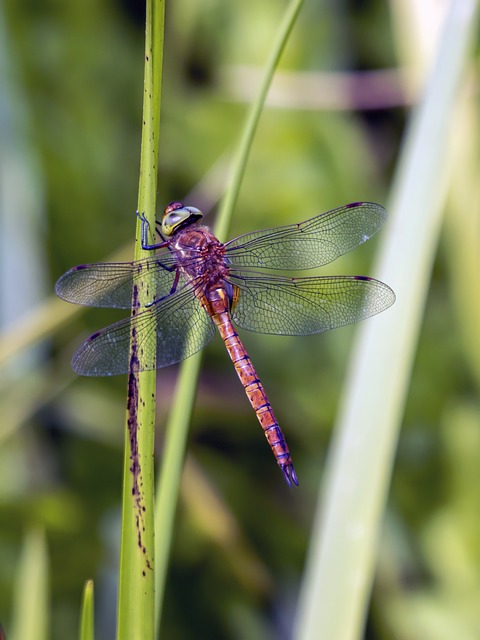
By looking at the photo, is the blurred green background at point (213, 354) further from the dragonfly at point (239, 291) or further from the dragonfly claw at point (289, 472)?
the dragonfly claw at point (289, 472)

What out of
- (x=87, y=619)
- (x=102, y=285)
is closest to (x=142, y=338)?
(x=102, y=285)

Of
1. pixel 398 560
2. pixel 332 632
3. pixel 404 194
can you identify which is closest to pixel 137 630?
pixel 332 632

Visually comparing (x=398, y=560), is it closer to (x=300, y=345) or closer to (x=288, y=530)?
(x=288, y=530)

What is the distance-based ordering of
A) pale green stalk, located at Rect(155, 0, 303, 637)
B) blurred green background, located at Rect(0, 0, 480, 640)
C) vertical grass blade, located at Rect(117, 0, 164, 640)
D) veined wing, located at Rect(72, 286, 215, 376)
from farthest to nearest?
1. blurred green background, located at Rect(0, 0, 480, 640)
2. veined wing, located at Rect(72, 286, 215, 376)
3. pale green stalk, located at Rect(155, 0, 303, 637)
4. vertical grass blade, located at Rect(117, 0, 164, 640)

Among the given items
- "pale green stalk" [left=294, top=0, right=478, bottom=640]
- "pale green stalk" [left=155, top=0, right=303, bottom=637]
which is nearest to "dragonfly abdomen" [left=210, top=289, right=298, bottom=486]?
"pale green stalk" [left=294, top=0, right=478, bottom=640]

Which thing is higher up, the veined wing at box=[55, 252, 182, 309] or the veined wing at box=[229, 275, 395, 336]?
the veined wing at box=[229, 275, 395, 336]

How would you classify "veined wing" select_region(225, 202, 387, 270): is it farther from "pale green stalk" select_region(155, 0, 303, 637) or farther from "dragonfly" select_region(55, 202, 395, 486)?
"pale green stalk" select_region(155, 0, 303, 637)

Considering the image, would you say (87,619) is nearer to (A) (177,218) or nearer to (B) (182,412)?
(B) (182,412)
